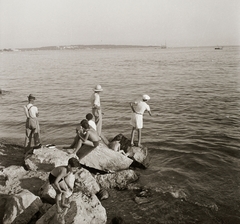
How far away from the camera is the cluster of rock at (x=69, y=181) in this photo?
6.48 meters

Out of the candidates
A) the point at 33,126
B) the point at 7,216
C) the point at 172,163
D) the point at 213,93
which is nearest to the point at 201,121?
the point at 172,163

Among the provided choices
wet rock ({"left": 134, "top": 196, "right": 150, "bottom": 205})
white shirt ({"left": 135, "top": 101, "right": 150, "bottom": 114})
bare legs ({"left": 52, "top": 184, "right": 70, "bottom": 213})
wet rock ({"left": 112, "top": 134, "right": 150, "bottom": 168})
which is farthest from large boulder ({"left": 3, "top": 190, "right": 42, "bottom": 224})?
white shirt ({"left": 135, "top": 101, "right": 150, "bottom": 114})

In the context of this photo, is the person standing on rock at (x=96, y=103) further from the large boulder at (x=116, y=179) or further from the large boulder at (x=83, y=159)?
the large boulder at (x=116, y=179)

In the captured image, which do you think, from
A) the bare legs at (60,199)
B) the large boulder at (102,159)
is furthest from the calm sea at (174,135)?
the bare legs at (60,199)

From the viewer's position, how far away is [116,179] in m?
8.57

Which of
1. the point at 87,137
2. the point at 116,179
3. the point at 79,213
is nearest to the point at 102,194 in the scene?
the point at 116,179

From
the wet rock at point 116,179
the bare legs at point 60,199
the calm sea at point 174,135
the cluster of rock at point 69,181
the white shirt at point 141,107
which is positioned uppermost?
the white shirt at point 141,107

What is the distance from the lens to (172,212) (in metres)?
7.52

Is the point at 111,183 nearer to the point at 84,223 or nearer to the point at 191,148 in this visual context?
the point at 84,223

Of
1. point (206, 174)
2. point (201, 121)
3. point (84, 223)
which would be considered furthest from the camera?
point (201, 121)

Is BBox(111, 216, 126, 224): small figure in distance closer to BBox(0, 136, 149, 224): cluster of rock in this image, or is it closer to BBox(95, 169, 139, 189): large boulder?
BBox(0, 136, 149, 224): cluster of rock

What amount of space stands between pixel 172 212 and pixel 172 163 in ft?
12.2

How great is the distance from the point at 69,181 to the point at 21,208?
145 centimetres

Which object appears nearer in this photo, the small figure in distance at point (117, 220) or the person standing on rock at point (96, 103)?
the small figure in distance at point (117, 220)
